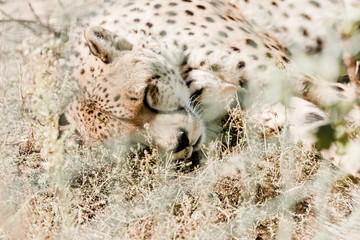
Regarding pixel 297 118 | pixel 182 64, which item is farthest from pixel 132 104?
pixel 297 118

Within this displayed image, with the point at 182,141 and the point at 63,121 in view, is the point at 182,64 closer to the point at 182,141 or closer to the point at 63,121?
the point at 182,141

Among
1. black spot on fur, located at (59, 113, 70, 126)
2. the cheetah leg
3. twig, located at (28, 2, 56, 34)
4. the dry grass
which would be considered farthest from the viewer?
twig, located at (28, 2, 56, 34)

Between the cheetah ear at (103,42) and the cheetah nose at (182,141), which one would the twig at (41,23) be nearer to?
the cheetah ear at (103,42)

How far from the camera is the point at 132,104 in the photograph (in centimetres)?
244

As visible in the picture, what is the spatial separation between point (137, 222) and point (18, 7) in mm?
2970

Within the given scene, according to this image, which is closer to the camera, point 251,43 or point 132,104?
point 132,104

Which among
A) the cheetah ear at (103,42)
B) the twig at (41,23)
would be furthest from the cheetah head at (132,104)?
the twig at (41,23)

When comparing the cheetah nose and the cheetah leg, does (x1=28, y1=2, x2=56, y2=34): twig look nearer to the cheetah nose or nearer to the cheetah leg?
the cheetah nose

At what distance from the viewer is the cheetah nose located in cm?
237

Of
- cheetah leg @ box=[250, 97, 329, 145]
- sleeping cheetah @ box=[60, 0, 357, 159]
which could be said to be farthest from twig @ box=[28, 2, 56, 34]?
cheetah leg @ box=[250, 97, 329, 145]

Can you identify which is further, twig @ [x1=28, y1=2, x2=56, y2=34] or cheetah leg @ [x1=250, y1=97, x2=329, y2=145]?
twig @ [x1=28, y1=2, x2=56, y2=34]

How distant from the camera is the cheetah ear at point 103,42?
8.03 feet

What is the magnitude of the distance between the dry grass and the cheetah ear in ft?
0.84

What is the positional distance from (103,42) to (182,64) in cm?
52
